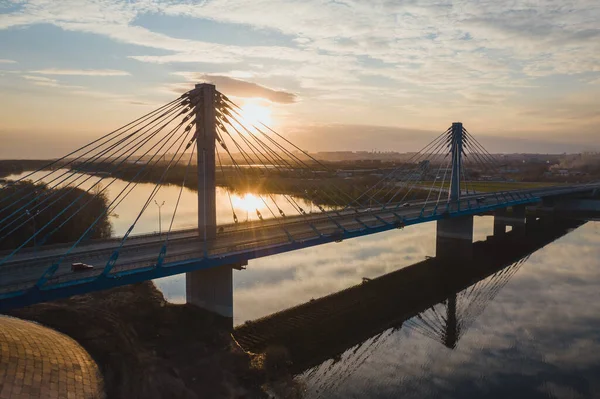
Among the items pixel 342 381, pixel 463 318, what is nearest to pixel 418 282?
pixel 463 318

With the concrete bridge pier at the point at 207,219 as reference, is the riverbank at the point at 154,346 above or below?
below

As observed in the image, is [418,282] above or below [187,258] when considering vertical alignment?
below

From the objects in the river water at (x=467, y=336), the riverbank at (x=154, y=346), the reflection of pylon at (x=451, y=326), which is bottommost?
the reflection of pylon at (x=451, y=326)

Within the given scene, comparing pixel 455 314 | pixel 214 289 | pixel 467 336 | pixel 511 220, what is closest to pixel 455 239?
pixel 455 314

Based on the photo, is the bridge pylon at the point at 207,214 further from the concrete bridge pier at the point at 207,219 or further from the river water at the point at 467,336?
the river water at the point at 467,336

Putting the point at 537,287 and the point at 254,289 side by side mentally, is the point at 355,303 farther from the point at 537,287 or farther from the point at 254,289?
the point at 537,287

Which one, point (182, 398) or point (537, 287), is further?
point (537, 287)

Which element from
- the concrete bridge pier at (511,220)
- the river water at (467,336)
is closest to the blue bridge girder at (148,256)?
the river water at (467,336)
